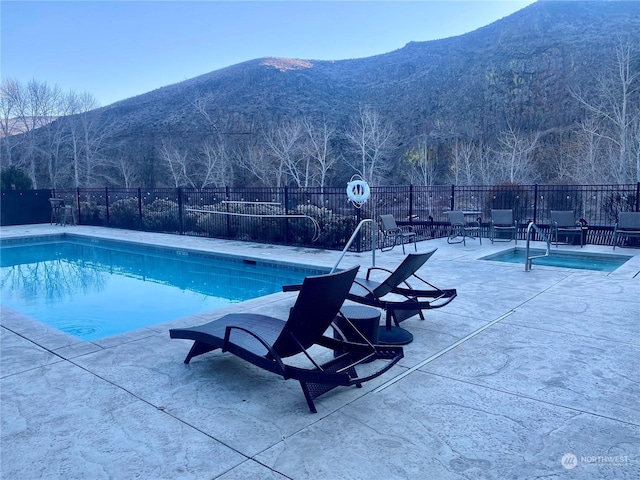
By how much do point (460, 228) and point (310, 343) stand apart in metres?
10.3

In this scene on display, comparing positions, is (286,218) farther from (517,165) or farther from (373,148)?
(373,148)

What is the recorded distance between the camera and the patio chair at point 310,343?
3004 millimetres

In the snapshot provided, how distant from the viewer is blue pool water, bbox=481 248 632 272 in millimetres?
9362

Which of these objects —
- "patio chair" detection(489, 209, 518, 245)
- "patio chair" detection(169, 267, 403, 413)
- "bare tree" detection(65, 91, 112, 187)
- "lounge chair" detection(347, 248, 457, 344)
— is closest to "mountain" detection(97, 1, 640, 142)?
"bare tree" detection(65, 91, 112, 187)

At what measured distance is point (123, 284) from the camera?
923 centimetres

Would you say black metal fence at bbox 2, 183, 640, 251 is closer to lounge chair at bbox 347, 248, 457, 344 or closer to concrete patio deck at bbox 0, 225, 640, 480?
lounge chair at bbox 347, 248, 457, 344

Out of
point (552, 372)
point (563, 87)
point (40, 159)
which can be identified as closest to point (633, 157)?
point (563, 87)

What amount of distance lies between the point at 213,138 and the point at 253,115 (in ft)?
15.9

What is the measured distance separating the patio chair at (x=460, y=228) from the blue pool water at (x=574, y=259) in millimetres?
1680

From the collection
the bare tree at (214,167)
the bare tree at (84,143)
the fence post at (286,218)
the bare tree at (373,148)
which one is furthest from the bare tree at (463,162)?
the bare tree at (84,143)

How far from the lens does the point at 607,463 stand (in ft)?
8.04

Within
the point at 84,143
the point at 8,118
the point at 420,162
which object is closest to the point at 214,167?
the point at 84,143

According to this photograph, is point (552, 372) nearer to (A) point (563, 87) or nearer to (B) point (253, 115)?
(A) point (563, 87)

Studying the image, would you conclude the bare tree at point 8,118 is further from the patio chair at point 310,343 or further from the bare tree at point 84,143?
the patio chair at point 310,343
